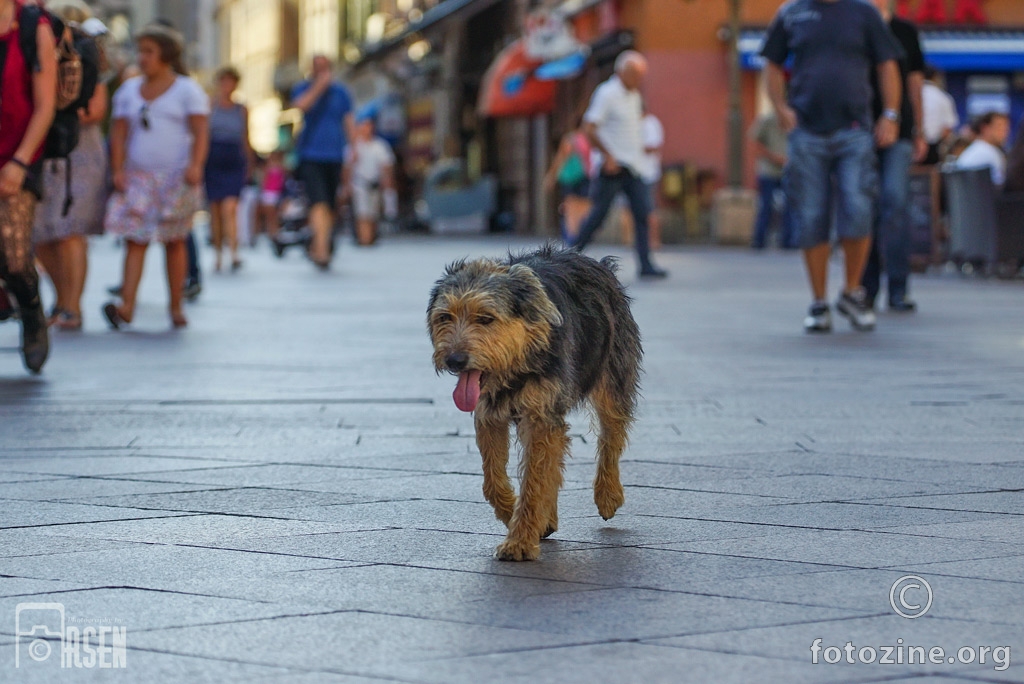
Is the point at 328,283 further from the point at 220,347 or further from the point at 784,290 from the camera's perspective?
the point at 220,347

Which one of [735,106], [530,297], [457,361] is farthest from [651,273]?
[457,361]

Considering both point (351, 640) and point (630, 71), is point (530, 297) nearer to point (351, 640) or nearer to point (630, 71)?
point (351, 640)

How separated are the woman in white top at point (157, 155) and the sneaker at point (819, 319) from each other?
11.9 feet

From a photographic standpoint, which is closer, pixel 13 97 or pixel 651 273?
pixel 13 97

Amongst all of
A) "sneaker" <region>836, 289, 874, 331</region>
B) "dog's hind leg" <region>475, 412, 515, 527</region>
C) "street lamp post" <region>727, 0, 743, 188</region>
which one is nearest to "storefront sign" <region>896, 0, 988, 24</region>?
"street lamp post" <region>727, 0, 743, 188</region>

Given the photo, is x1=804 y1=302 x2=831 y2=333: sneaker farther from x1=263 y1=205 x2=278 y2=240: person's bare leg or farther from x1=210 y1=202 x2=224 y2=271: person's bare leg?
x1=263 y1=205 x2=278 y2=240: person's bare leg

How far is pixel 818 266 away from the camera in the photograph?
998cm

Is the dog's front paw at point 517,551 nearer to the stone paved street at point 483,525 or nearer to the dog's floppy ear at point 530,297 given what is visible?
the stone paved street at point 483,525

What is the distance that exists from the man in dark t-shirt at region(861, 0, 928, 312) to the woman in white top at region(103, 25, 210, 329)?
3968 mm

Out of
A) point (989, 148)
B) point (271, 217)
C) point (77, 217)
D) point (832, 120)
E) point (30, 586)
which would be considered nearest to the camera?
point (30, 586)

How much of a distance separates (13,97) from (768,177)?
16463mm

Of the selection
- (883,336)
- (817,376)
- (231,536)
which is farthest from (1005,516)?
(883,336)

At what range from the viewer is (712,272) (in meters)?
17.2

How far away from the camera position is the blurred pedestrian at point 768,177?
22203mm
